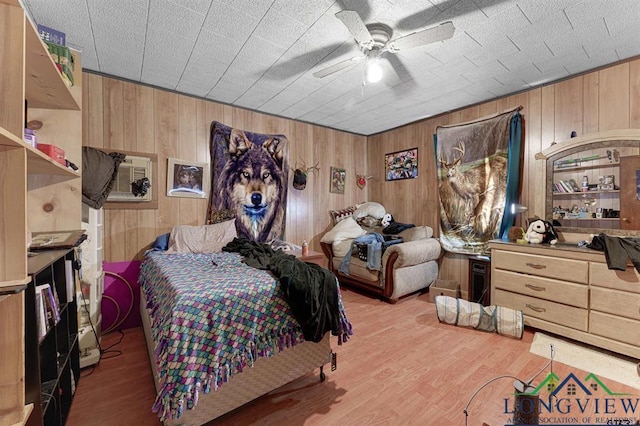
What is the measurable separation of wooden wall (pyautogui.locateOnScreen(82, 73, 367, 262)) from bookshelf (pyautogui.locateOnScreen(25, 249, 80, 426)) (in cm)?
118

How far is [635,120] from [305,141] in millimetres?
3513

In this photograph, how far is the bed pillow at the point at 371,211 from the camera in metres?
4.31

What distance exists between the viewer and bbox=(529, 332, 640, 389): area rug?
6.14ft

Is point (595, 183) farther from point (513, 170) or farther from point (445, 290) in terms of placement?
point (445, 290)

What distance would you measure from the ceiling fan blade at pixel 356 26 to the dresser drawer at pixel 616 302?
8.68ft

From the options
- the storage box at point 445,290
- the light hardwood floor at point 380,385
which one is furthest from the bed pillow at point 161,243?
the storage box at point 445,290

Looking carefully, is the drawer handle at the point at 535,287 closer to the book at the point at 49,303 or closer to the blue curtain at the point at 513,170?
the blue curtain at the point at 513,170

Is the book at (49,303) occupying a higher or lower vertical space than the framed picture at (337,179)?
lower

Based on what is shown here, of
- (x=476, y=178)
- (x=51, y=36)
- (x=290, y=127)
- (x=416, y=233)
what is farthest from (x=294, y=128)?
(x=51, y=36)

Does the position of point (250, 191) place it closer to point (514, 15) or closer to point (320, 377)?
point (320, 377)

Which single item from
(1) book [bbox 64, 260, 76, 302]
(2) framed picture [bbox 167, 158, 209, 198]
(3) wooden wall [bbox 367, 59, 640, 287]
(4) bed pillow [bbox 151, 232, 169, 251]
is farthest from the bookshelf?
(3) wooden wall [bbox 367, 59, 640, 287]

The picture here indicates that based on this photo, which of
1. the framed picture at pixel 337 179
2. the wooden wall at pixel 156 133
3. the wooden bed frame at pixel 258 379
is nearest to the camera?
Result: the wooden bed frame at pixel 258 379

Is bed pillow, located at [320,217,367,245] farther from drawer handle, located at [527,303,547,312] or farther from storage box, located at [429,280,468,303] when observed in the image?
drawer handle, located at [527,303,547,312]

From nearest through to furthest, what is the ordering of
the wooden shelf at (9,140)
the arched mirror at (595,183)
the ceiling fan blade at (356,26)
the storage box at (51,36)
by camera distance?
the wooden shelf at (9,140) < the ceiling fan blade at (356,26) < the storage box at (51,36) < the arched mirror at (595,183)
